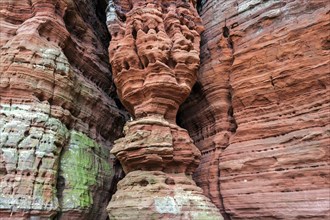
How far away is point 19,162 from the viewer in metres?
8.24

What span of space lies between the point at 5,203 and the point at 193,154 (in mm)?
4964

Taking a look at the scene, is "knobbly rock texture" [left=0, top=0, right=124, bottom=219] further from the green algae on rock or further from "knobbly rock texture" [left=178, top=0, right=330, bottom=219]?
"knobbly rock texture" [left=178, top=0, right=330, bottom=219]

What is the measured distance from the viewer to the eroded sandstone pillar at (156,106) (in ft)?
25.5

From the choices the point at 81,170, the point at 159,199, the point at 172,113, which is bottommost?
the point at 159,199

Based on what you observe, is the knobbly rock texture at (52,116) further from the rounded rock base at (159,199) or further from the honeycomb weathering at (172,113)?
the rounded rock base at (159,199)

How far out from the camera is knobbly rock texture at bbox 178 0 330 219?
746 centimetres

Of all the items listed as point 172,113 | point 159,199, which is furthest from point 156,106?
point 159,199

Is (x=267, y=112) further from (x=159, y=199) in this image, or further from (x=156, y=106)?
(x=159, y=199)

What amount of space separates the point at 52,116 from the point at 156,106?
10.4 ft

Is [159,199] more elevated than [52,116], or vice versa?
[52,116]

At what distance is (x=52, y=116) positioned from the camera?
9.40 meters

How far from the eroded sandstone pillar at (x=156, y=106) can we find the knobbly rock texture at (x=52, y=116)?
1.56m

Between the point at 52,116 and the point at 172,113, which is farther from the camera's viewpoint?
the point at 172,113

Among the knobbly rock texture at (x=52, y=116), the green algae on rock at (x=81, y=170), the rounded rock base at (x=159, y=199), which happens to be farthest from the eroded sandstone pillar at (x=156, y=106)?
the knobbly rock texture at (x=52, y=116)
